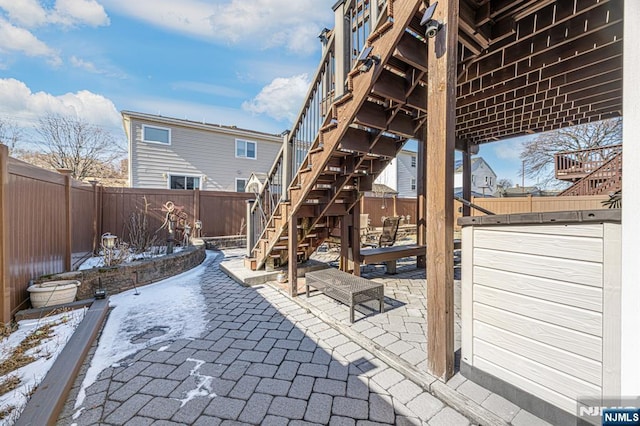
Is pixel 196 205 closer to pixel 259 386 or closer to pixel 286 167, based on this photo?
pixel 286 167

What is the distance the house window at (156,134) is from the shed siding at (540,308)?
12.8m

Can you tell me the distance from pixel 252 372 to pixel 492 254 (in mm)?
2159

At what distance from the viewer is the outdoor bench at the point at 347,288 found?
3.16 meters

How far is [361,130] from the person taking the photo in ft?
11.3

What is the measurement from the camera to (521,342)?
1.80m

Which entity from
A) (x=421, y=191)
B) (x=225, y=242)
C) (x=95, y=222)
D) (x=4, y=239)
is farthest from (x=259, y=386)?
(x=225, y=242)

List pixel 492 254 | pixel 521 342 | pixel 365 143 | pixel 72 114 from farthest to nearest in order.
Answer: pixel 72 114 < pixel 365 143 < pixel 492 254 < pixel 521 342

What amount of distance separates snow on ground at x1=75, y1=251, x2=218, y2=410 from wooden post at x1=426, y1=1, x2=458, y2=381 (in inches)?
100

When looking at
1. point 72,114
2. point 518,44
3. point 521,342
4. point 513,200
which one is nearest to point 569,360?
point 521,342

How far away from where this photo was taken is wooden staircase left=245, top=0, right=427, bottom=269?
247 centimetres

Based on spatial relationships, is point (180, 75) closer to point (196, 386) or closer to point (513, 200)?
point (196, 386)

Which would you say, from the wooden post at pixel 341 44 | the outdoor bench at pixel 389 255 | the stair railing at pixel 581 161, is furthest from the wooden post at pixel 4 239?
the stair railing at pixel 581 161

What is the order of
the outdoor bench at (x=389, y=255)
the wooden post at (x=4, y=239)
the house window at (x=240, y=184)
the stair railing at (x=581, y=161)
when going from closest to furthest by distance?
the wooden post at (x=4, y=239) < the outdoor bench at (x=389, y=255) < the stair railing at (x=581, y=161) < the house window at (x=240, y=184)

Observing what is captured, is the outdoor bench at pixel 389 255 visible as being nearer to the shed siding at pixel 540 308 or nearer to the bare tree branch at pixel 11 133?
the shed siding at pixel 540 308
